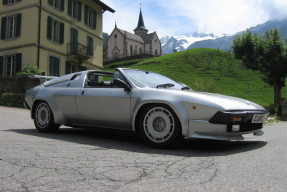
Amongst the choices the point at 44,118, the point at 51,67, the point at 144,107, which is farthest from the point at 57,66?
the point at 144,107

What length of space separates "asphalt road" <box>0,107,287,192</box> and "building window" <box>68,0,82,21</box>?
22.2m

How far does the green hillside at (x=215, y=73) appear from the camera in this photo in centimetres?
3569

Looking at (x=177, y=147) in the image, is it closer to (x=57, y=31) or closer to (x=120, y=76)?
(x=120, y=76)

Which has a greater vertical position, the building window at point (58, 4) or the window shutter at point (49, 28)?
the building window at point (58, 4)

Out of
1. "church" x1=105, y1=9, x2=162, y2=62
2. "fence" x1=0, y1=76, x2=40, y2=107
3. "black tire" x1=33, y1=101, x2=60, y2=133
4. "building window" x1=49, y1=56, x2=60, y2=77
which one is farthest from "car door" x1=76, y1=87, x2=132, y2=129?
"church" x1=105, y1=9, x2=162, y2=62

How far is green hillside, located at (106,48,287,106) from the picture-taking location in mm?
35688

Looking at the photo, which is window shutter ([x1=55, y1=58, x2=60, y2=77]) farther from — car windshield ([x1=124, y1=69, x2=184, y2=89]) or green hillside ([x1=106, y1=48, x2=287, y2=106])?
car windshield ([x1=124, y1=69, x2=184, y2=89])

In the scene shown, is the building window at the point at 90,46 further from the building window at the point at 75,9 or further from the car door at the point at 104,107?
the car door at the point at 104,107

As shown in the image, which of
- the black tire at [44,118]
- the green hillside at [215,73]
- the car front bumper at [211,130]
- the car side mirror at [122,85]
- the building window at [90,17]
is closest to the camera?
the car front bumper at [211,130]

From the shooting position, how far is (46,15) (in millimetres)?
22422

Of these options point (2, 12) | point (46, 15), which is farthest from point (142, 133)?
point (2, 12)

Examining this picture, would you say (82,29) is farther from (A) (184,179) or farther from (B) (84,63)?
(A) (184,179)

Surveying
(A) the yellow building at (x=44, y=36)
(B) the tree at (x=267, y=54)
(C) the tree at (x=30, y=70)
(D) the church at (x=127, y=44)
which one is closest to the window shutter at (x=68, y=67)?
(A) the yellow building at (x=44, y=36)

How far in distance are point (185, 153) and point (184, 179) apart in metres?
1.33
